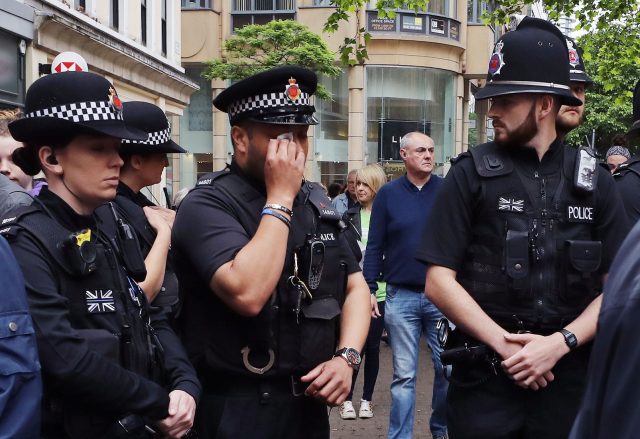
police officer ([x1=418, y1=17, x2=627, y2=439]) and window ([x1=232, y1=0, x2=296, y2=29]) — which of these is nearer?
police officer ([x1=418, y1=17, x2=627, y2=439])

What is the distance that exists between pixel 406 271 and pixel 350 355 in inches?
113

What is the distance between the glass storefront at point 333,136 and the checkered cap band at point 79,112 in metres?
28.7

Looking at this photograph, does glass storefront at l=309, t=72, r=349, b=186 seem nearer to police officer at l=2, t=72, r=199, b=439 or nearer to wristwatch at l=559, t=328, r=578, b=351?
wristwatch at l=559, t=328, r=578, b=351

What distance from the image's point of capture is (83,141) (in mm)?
2654

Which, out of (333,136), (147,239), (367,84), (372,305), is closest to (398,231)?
(372,305)

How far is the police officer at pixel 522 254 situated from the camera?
299cm

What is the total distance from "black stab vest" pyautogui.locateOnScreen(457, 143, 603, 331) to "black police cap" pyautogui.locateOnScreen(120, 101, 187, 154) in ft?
5.75

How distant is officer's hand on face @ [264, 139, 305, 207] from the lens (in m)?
2.81

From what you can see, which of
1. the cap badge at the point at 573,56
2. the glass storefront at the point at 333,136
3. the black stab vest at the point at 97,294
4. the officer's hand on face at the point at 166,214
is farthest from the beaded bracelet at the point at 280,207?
the glass storefront at the point at 333,136

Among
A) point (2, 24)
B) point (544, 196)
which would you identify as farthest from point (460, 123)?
point (544, 196)

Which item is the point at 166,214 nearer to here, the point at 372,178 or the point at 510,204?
the point at 510,204

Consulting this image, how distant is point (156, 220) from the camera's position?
3838 millimetres

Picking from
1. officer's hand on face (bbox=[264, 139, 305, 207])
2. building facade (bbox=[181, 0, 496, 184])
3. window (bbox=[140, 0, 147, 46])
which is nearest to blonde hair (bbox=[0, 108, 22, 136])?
officer's hand on face (bbox=[264, 139, 305, 207])

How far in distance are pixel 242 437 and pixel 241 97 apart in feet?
4.24
